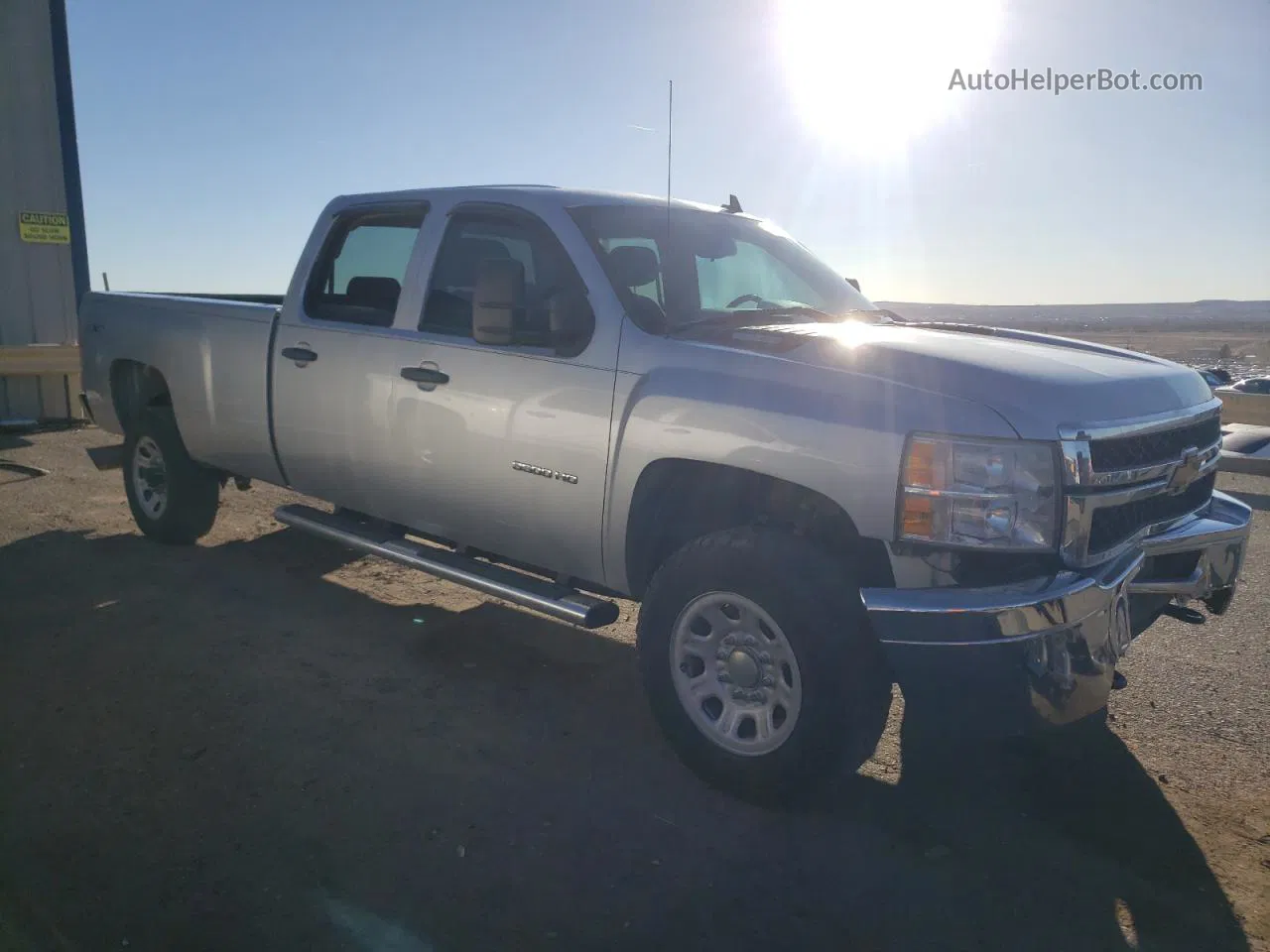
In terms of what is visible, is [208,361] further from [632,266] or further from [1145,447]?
[1145,447]

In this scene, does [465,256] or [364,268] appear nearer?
[465,256]

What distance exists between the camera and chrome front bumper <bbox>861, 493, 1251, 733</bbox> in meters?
2.75

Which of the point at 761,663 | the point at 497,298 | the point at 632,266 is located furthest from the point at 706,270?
the point at 761,663

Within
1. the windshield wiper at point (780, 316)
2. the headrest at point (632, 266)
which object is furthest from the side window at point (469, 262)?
the windshield wiper at point (780, 316)

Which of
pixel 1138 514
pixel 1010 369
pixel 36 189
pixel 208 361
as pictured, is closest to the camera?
pixel 1010 369

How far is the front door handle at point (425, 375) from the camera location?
427cm

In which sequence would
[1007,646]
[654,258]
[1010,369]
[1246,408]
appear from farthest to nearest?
1. [1246,408]
2. [654,258]
3. [1010,369]
4. [1007,646]

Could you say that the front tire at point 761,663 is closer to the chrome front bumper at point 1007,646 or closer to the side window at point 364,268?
the chrome front bumper at point 1007,646

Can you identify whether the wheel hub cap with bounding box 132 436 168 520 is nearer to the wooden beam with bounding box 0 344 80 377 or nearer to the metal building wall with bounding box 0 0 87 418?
the wooden beam with bounding box 0 344 80 377

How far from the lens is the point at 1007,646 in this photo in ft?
9.05

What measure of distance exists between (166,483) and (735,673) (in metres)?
4.42

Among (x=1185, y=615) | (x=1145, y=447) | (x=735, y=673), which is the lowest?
(x=735, y=673)

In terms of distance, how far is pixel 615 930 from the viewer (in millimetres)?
2648

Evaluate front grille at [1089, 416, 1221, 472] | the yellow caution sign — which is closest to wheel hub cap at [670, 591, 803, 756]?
front grille at [1089, 416, 1221, 472]
